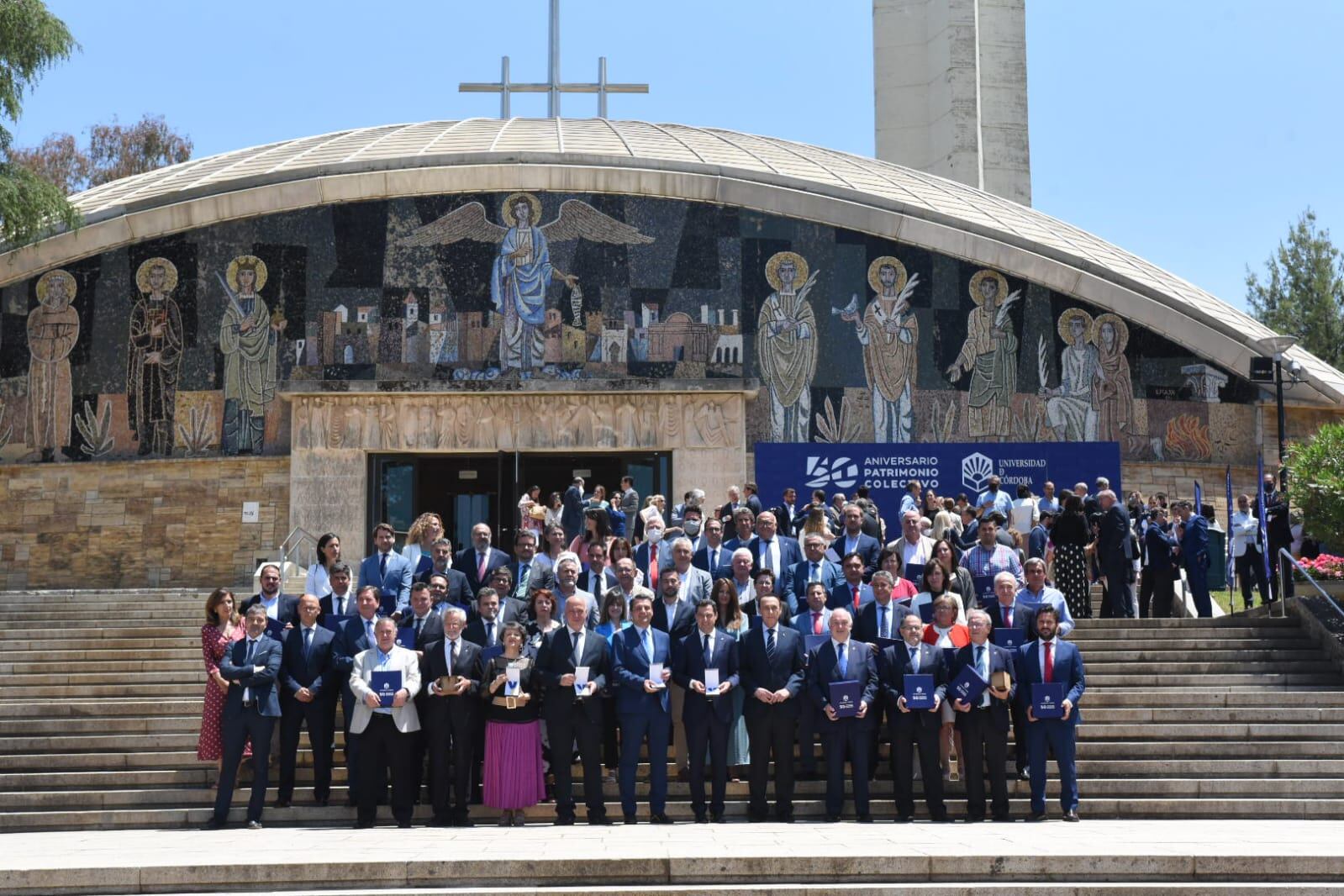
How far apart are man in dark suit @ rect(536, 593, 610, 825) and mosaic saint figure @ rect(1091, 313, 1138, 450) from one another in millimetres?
14237

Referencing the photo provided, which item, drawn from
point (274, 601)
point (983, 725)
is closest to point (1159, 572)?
point (983, 725)

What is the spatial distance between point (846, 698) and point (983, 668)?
3.35 feet

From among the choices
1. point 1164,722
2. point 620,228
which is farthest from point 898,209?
point 1164,722

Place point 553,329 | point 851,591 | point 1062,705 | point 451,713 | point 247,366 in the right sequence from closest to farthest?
point 1062,705
point 451,713
point 851,591
point 247,366
point 553,329

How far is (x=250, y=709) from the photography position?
10562 mm

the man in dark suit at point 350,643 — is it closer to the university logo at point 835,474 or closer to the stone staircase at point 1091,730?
the stone staircase at point 1091,730

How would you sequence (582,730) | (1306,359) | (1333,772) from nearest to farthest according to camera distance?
(582,730)
(1333,772)
(1306,359)

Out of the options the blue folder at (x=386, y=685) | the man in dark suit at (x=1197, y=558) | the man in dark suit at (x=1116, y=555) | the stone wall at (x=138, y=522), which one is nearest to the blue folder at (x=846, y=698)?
the blue folder at (x=386, y=685)

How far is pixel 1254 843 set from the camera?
29.0 feet

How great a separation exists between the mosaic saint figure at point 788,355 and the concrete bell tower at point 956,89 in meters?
19.7

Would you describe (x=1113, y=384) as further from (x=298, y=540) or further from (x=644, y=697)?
(x=644, y=697)

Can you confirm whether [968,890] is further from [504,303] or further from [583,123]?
[583,123]

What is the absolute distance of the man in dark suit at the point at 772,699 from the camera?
412 inches

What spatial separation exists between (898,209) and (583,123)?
33.0 feet
